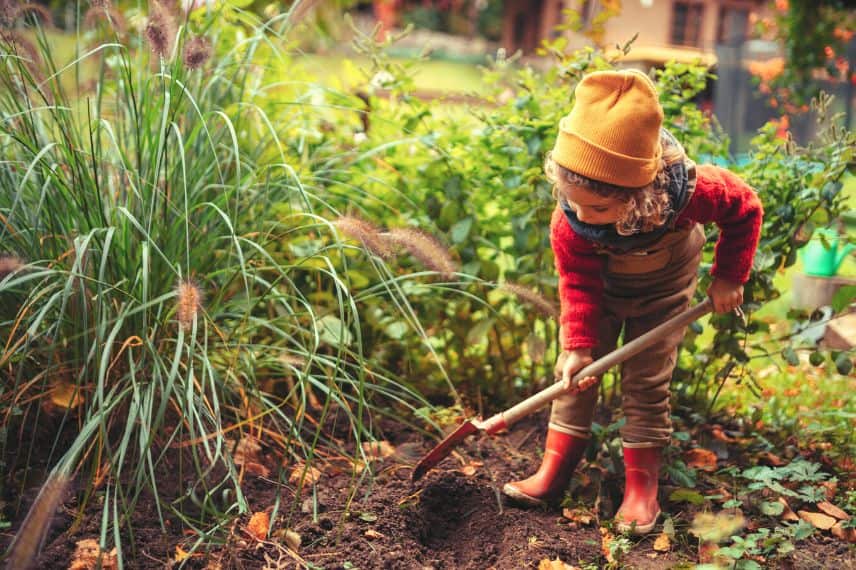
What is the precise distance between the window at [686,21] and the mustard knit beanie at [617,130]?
11533 mm

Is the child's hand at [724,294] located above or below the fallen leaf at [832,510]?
above

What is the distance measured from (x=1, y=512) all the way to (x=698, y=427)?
78.3 inches

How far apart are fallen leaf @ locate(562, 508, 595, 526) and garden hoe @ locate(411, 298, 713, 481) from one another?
0.98 ft

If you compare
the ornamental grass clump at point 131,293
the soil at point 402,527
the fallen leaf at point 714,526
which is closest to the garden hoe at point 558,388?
the soil at point 402,527

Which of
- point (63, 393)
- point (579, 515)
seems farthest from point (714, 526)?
point (63, 393)

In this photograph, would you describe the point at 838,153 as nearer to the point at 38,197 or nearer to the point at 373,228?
the point at 373,228

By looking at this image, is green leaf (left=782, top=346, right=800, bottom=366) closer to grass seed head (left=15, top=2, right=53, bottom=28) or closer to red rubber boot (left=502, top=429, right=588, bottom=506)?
red rubber boot (left=502, top=429, right=588, bottom=506)

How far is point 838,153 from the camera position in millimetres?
2393

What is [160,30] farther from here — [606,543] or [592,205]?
[606,543]

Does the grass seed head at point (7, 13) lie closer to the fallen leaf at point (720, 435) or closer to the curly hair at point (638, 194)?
the curly hair at point (638, 194)

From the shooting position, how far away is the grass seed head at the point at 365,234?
1.98 meters

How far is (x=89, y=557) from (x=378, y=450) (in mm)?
819

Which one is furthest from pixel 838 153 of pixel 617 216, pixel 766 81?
pixel 766 81

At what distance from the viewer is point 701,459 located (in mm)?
2545
